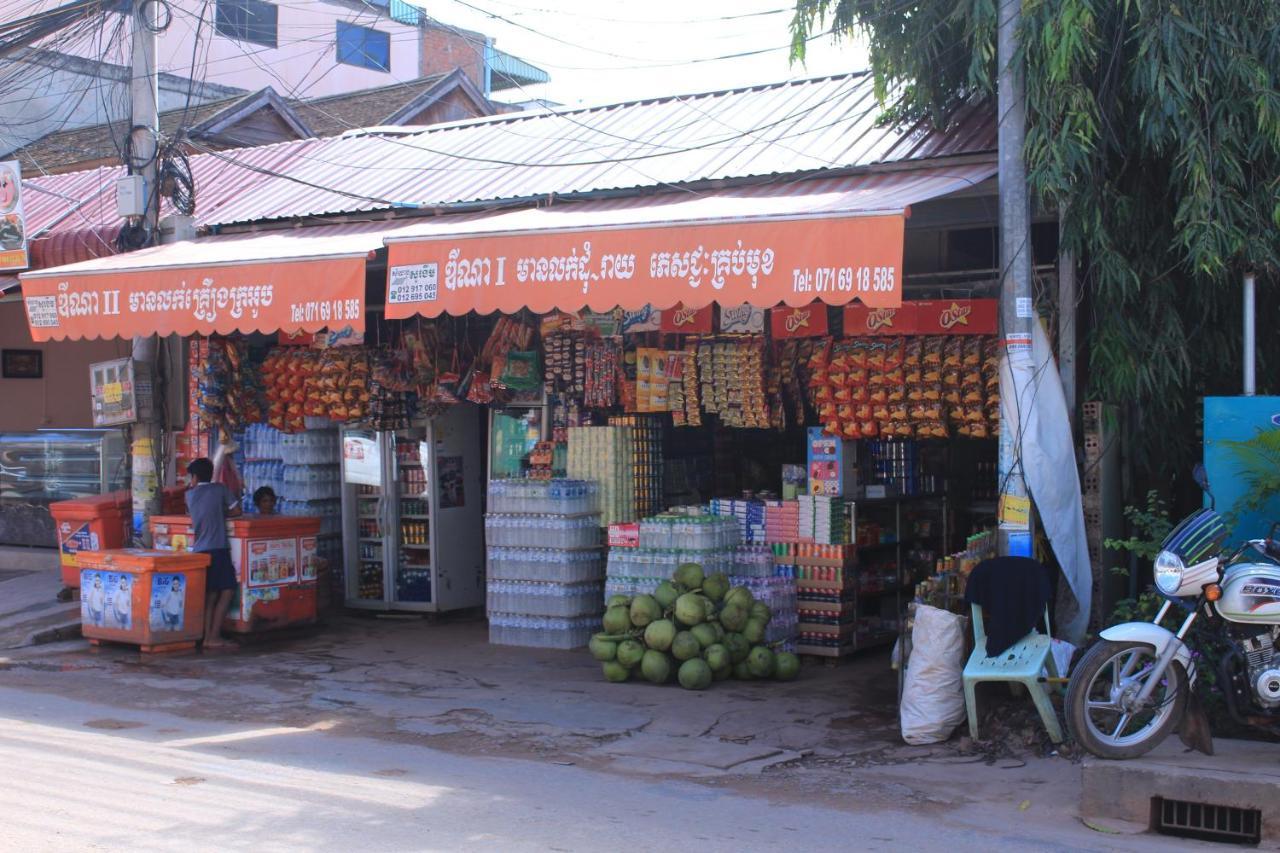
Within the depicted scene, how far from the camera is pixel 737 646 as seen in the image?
959cm

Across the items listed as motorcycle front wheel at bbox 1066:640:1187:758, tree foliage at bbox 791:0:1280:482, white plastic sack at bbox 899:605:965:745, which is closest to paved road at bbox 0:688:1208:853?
motorcycle front wheel at bbox 1066:640:1187:758

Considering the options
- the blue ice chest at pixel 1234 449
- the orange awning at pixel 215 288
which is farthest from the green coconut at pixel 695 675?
the blue ice chest at pixel 1234 449

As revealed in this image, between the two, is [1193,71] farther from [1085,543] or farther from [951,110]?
[1085,543]

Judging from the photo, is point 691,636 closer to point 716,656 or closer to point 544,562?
point 716,656

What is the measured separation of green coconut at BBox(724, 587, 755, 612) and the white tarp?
229 centimetres

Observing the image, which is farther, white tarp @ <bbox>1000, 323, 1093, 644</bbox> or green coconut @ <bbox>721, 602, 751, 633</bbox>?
green coconut @ <bbox>721, 602, 751, 633</bbox>

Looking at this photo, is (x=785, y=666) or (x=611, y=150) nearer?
(x=785, y=666)

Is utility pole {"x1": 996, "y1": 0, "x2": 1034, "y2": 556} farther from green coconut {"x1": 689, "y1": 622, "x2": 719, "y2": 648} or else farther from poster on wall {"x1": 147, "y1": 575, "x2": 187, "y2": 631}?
poster on wall {"x1": 147, "y1": 575, "x2": 187, "y2": 631}

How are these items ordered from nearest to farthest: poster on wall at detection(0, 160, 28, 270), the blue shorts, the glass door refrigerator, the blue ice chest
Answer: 1. the blue ice chest
2. the blue shorts
3. the glass door refrigerator
4. poster on wall at detection(0, 160, 28, 270)

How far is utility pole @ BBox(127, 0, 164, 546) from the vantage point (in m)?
11.8

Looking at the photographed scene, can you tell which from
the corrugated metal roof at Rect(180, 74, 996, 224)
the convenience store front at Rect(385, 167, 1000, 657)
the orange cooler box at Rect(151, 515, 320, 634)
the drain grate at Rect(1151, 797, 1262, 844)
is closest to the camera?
the drain grate at Rect(1151, 797, 1262, 844)

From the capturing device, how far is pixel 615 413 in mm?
11625

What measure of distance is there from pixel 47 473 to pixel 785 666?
30.6 ft

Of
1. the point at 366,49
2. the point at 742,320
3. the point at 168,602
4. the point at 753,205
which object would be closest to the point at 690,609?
the point at 742,320
